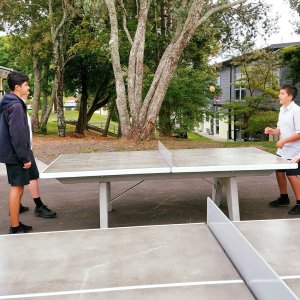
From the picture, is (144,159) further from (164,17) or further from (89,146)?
(164,17)

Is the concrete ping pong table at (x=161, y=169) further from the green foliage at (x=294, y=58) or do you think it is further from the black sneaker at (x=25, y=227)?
the green foliage at (x=294, y=58)

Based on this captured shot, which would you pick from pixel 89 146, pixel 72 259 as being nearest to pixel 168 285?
pixel 72 259

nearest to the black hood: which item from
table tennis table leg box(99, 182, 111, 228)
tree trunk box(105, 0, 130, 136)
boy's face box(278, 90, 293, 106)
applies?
table tennis table leg box(99, 182, 111, 228)

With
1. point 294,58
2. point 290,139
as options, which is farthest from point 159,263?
point 294,58

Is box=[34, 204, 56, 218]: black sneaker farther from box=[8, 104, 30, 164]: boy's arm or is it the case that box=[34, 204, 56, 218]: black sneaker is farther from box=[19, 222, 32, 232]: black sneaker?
box=[8, 104, 30, 164]: boy's arm

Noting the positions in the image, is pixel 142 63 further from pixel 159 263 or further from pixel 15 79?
pixel 159 263

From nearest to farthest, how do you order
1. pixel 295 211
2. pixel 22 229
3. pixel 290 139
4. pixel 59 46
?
pixel 22 229 → pixel 290 139 → pixel 295 211 → pixel 59 46

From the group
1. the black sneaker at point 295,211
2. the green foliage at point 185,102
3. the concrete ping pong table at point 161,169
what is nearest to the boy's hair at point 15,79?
the concrete ping pong table at point 161,169

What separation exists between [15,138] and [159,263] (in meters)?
3.08

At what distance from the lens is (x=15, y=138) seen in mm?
4688

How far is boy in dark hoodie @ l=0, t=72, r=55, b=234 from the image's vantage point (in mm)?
4699

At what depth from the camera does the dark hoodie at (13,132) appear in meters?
4.69

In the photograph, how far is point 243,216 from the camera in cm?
580

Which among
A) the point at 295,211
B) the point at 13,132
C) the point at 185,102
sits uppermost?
the point at 185,102
